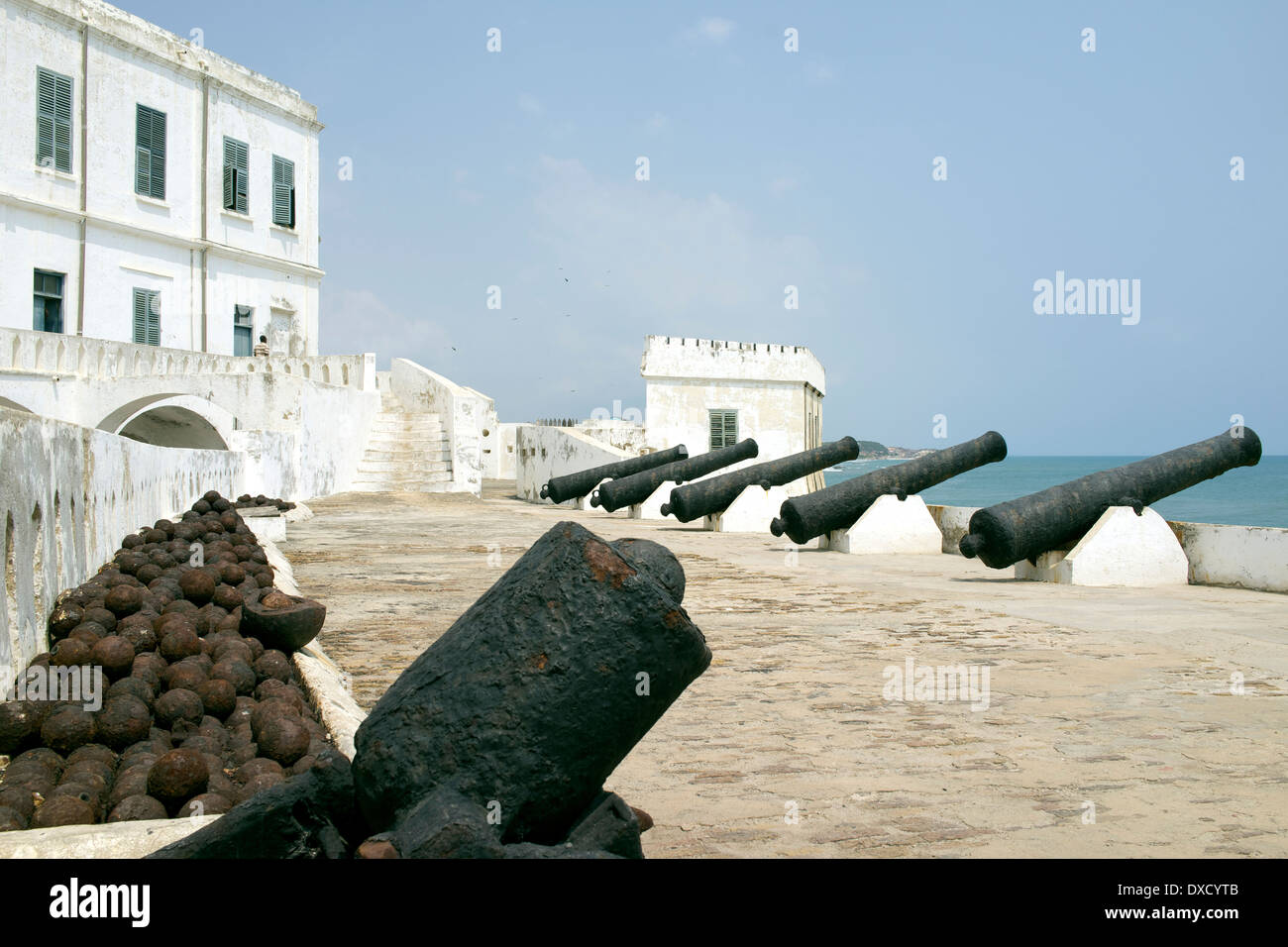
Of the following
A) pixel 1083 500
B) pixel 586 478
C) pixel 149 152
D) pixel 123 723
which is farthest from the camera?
pixel 149 152

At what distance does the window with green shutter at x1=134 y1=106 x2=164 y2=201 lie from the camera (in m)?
26.5

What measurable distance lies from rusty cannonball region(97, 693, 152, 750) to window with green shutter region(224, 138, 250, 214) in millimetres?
29204

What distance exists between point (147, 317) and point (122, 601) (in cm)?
2567

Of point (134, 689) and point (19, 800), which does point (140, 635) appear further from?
point (19, 800)

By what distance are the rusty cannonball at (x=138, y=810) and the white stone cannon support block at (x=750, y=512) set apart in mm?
13159

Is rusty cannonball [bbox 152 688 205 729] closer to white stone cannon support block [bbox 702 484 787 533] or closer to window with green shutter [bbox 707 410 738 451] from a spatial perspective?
white stone cannon support block [bbox 702 484 787 533]

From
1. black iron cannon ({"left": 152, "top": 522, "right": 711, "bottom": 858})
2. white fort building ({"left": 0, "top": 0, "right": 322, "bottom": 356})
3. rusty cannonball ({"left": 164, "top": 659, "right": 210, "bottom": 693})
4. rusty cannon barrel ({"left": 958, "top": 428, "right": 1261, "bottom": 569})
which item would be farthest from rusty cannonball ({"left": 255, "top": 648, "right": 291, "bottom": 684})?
white fort building ({"left": 0, "top": 0, "right": 322, "bottom": 356})

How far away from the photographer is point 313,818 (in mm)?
2090

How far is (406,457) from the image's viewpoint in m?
24.9

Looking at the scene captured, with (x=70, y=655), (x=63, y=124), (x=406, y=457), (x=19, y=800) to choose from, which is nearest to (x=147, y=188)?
(x=63, y=124)

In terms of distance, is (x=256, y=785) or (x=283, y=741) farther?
(x=283, y=741)
